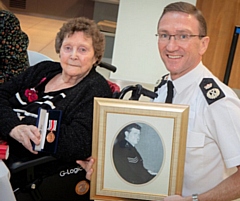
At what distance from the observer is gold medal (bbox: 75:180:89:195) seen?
5.64ft

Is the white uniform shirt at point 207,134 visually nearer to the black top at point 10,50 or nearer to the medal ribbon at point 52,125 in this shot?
the medal ribbon at point 52,125

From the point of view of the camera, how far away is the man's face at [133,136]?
119 centimetres

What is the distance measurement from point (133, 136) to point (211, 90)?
295 millimetres

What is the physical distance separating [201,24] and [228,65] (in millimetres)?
3431

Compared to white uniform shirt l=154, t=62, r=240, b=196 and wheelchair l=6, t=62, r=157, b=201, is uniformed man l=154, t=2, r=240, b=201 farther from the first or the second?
wheelchair l=6, t=62, r=157, b=201

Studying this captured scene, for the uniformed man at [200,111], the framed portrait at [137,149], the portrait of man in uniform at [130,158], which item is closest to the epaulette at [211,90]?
the uniformed man at [200,111]

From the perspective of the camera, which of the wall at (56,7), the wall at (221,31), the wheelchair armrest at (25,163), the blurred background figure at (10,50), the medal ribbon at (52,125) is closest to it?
the medal ribbon at (52,125)

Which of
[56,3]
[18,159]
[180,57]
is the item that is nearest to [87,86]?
[18,159]

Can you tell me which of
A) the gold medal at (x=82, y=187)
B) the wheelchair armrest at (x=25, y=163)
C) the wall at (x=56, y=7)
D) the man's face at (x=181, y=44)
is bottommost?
the gold medal at (x=82, y=187)

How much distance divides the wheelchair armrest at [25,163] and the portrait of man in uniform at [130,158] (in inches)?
18.2

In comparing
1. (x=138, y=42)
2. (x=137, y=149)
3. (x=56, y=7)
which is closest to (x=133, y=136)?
(x=137, y=149)

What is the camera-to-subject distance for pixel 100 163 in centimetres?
121

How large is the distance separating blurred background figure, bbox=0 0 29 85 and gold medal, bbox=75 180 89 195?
2.91ft

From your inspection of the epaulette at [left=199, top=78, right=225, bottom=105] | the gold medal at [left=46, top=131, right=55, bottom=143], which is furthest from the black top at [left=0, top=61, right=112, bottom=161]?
the epaulette at [left=199, top=78, right=225, bottom=105]
